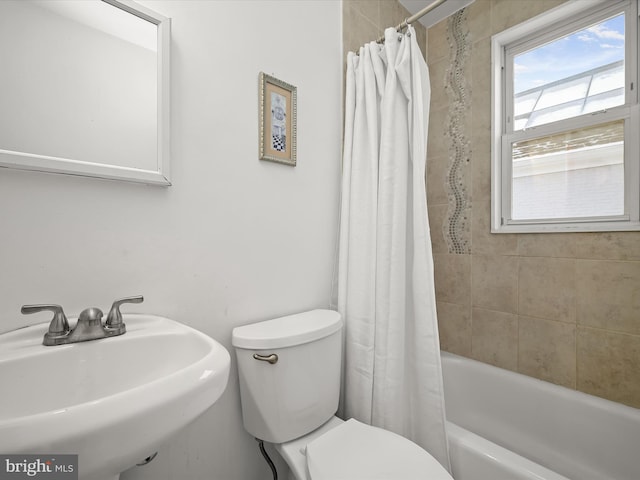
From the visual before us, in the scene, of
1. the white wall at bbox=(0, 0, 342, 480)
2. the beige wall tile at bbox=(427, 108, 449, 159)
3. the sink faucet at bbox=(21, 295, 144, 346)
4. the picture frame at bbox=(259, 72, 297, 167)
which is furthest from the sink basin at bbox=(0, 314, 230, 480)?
the beige wall tile at bbox=(427, 108, 449, 159)

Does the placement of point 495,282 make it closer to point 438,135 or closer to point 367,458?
point 438,135

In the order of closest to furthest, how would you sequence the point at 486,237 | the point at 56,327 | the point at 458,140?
the point at 56,327
the point at 486,237
the point at 458,140

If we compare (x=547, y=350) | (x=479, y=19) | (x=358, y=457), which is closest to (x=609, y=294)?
(x=547, y=350)

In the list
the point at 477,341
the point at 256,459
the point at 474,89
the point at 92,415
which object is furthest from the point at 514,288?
the point at 92,415

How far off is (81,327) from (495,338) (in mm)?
1792

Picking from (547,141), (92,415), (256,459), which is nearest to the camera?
(92,415)

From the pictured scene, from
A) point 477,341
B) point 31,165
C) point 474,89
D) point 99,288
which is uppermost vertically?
point 474,89

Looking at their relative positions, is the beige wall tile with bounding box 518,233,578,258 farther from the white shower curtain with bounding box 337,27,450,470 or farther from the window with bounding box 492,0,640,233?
the white shower curtain with bounding box 337,27,450,470

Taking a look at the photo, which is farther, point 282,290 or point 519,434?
point 519,434

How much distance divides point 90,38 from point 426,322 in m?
1.37

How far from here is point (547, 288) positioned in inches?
57.4

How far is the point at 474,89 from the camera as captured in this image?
170 cm

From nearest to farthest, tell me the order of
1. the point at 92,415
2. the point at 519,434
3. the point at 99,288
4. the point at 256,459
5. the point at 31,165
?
1. the point at 92,415
2. the point at 31,165
3. the point at 99,288
4. the point at 256,459
5. the point at 519,434

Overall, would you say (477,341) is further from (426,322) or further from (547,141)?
(547,141)
